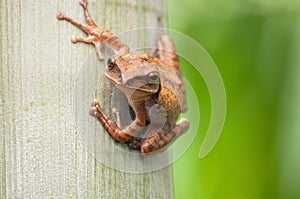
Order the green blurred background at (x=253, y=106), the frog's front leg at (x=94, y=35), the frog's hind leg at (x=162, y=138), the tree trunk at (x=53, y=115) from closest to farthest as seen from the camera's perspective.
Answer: the tree trunk at (x=53, y=115), the frog's front leg at (x=94, y=35), the frog's hind leg at (x=162, y=138), the green blurred background at (x=253, y=106)

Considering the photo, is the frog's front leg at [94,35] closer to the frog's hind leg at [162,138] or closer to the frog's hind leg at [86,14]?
the frog's hind leg at [86,14]

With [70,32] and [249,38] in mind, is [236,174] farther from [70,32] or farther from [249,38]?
[70,32]

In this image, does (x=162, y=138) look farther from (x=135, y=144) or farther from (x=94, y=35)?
(x=94, y=35)

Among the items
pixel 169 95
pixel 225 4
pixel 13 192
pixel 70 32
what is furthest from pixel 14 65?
pixel 225 4

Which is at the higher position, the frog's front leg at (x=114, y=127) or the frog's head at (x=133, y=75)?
the frog's head at (x=133, y=75)

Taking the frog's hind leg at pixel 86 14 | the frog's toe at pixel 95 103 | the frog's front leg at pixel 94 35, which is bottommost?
the frog's toe at pixel 95 103

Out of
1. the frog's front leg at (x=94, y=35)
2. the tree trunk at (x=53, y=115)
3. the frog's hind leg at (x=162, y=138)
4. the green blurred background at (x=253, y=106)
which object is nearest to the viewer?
the tree trunk at (x=53, y=115)

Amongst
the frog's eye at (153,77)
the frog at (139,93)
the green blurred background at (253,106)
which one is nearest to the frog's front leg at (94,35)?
the frog at (139,93)

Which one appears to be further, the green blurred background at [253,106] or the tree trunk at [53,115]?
the green blurred background at [253,106]
